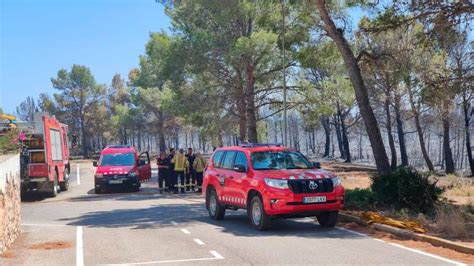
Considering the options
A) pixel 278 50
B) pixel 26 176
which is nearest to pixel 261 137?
pixel 278 50

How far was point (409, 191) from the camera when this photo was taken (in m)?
13.4

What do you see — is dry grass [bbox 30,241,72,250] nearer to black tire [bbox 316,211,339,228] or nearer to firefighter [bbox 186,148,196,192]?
black tire [bbox 316,211,339,228]

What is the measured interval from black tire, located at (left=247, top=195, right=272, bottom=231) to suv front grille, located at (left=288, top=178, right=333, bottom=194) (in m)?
0.78

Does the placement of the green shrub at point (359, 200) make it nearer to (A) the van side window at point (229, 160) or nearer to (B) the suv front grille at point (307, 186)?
(B) the suv front grille at point (307, 186)

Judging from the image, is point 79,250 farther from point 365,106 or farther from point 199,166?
point 199,166

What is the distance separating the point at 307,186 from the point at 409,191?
10.0 ft

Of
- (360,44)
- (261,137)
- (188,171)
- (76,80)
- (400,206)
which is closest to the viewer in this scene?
(400,206)

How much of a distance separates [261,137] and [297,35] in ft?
78.7

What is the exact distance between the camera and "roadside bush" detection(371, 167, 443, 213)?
43.7ft

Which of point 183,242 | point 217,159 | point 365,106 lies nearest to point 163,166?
point 217,159

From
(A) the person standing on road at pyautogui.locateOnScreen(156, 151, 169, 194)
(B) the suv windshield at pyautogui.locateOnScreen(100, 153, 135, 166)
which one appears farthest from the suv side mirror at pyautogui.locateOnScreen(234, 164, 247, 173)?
(B) the suv windshield at pyautogui.locateOnScreen(100, 153, 135, 166)

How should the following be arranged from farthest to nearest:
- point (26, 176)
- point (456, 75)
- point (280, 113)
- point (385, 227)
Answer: point (280, 113) < point (26, 176) < point (456, 75) < point (385, 227)

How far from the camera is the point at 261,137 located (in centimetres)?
4600

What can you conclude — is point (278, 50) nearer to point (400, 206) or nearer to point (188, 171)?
point (188, 171)
